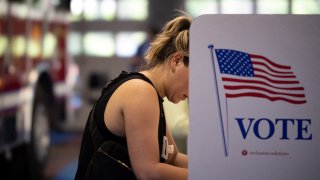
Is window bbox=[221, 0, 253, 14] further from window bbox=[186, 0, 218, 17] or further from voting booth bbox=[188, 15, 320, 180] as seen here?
voting booth bbox=[188, 15, 320, 180]

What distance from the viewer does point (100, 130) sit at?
2482mm

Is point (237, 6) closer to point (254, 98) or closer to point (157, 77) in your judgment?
point (157, 77)

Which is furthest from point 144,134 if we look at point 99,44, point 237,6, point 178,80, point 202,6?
point 99,44

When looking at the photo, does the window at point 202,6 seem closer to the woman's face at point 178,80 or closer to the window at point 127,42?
the window at point 127,42

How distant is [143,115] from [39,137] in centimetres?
500

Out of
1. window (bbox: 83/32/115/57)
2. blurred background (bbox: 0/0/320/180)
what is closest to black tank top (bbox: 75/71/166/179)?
blurred background (bbox: 0/0/320/180)

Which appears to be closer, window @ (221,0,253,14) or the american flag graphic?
the american flag graphic

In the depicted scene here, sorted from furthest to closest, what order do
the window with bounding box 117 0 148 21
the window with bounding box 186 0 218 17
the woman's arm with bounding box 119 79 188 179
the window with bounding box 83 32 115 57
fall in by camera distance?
the window with bounding box 83 32 115 57 < the window with bounding box 117 0 148 21 < the window with bounding box 186 0 218 17 < the woman's arm with bounding box 119 79 188 179

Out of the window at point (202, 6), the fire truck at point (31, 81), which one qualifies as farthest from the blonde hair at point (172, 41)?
the window at point (202, 6)

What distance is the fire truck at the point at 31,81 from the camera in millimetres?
6043

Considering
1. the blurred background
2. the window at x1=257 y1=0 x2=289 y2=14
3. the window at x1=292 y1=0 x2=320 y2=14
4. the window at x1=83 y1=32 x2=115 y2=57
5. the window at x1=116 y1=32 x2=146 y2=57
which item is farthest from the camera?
the window at x1=83 y1=32 x2=115 y2=57

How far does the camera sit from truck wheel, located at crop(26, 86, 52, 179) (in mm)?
6875

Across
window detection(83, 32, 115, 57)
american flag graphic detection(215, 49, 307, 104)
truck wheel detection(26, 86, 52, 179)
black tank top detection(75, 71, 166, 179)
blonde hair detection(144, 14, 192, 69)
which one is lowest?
truck wheel detection(26, 86, 52, 179)

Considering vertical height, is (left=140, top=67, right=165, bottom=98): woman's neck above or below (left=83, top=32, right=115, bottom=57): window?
above
